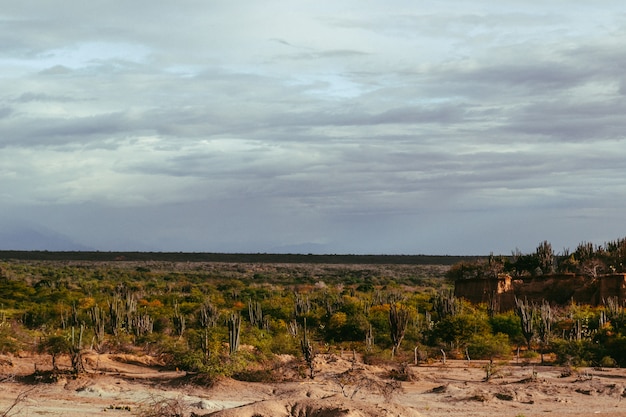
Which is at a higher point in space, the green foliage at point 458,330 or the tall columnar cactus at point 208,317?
the tall columnar cactus at point 208,317

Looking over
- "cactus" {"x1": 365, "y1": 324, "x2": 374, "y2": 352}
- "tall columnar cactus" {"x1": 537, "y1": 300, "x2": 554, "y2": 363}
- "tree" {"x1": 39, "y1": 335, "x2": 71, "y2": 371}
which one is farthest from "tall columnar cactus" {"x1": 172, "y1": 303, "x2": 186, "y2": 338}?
"tall columnar cactus" {"x1": 537, "y1": 300, "x2": 554, "y2": 363}

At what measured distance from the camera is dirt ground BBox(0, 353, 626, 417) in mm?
20031

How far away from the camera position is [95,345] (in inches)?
1102

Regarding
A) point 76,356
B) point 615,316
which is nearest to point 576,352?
point 615,316

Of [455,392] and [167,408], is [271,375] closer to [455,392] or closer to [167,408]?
[455,392]

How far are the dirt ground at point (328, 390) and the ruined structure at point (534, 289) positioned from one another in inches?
724

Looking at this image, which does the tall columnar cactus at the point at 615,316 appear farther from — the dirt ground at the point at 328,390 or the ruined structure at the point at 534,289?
the dirt ground at the point at 328,390

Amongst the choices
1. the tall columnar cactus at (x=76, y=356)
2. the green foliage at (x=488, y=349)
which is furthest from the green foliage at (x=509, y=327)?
the tall columnar cactus at (x=76, y=356)

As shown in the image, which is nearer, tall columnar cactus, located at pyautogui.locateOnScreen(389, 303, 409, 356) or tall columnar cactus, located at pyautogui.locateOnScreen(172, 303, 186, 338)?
tall columnar cactus, located at pyautogui.locateOnScreen(389, 303, 409, 356)

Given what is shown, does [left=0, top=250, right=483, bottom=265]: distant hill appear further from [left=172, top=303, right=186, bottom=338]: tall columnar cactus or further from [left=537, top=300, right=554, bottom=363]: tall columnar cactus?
[left=537, top=300, right=554, bottom=363]: tall columnar cactus

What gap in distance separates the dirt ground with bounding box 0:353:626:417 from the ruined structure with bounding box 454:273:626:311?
18.4 m

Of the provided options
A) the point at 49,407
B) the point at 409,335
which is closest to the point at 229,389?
the point at 49,407

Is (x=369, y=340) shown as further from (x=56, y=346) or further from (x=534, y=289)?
(x=534, y=289)

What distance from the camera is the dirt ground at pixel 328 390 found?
20.0m
